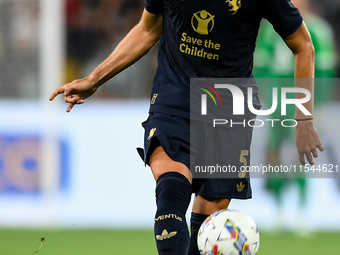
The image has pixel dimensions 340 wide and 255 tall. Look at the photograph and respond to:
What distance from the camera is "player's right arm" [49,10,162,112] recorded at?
3219mm

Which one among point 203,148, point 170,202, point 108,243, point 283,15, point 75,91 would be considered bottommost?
point 108,243

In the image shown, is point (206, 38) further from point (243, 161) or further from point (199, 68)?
point (243, 161)

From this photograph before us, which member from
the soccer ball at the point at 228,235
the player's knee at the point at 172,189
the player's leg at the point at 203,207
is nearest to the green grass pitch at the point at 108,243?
the player's leg at the point at 203,207

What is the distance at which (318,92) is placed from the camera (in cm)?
577

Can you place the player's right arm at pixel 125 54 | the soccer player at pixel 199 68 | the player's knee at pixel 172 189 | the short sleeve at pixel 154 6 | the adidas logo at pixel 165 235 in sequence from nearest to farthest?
1. the adidas logo at pixel 165 235
2. the player's knee at pixel 172 189
3. the soccer player at pixel 199 68
4. the short sleeve at pixel 154 6
5. the player's right arm at pixel 125 54

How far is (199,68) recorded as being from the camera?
9.97 feet

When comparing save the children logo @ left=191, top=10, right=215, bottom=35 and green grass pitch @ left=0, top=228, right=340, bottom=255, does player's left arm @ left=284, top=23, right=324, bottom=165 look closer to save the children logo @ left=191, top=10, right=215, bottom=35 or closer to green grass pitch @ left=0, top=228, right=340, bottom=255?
save the children logo @ left=191, top=10, right=215, bottom=35

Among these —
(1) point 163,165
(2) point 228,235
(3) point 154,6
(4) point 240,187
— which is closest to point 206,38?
(3) point 154,6

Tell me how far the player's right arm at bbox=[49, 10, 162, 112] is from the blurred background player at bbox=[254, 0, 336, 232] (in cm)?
266

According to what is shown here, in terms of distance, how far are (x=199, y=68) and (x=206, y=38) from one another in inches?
5.9

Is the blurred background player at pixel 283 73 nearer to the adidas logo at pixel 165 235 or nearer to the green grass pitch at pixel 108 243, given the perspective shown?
the green grass pitch at pixel 108 243

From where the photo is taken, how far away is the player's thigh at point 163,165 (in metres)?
2.77

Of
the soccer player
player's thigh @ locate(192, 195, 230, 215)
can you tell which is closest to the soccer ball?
the soccer player

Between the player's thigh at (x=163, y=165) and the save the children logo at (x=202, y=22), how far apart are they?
57 cm
